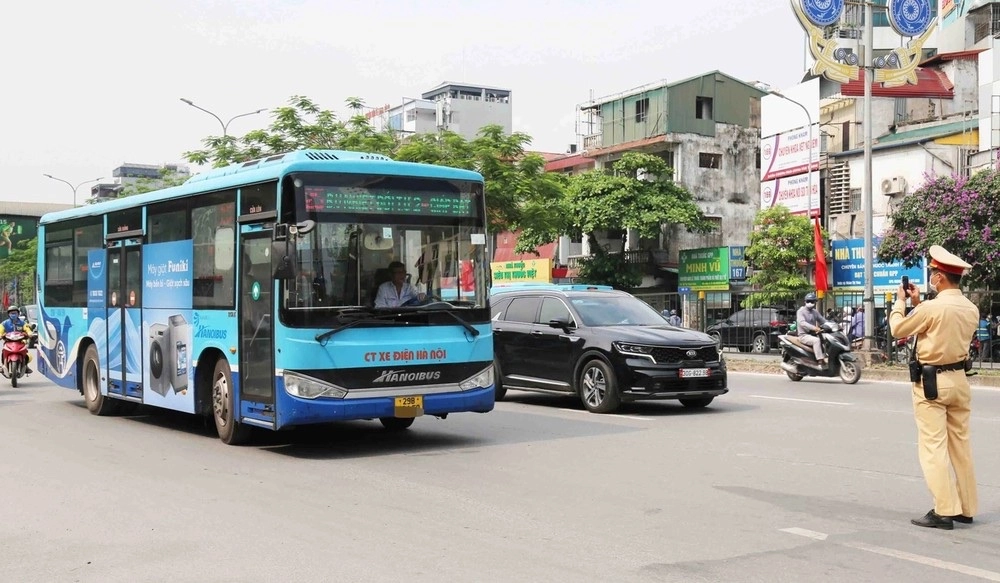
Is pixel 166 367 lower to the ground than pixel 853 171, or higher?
lower

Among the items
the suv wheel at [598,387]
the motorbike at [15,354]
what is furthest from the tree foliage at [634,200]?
the suv wheel at [598,387]

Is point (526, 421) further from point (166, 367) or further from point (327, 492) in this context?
point (327, 492)

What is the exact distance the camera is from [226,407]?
11758 millimetres

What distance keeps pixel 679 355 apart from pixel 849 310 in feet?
64.1

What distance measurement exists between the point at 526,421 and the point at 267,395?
4.27 meters

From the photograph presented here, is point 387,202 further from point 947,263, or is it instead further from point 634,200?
point 634,200

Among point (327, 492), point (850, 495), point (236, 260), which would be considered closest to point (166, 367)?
point (236, 260)

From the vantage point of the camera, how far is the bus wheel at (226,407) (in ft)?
37.9

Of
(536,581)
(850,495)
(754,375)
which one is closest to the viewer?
(536,581)

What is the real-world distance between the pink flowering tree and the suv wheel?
1622cm

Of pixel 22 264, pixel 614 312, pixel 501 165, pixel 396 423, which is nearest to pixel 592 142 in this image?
pixel 501 165

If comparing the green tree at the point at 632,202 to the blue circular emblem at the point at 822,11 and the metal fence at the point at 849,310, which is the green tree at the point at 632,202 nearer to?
the metal fence at the point at 849,310

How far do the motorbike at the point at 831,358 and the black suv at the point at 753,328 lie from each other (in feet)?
41.7

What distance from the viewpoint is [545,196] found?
36969mm
